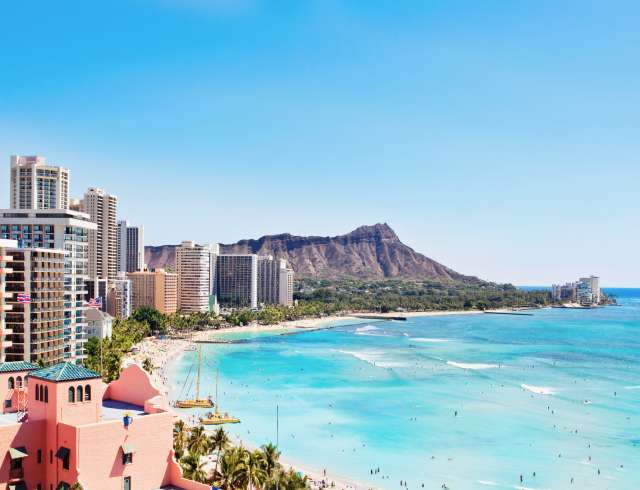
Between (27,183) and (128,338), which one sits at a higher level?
(27,183)

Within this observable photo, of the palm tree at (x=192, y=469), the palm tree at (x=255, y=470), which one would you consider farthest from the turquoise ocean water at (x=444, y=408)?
the palm tree at (x=192, y=469)

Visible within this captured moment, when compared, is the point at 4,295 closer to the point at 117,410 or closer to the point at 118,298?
the point at 117,410

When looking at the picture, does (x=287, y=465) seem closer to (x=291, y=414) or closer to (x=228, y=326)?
(x=291, y=414)

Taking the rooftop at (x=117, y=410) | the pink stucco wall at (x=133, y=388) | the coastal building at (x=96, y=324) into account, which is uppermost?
the pink stucco wall at (x=133, y=388)

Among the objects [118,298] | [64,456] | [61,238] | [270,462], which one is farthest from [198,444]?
[118,298]

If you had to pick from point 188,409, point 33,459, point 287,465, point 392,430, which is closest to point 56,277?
point 188,409

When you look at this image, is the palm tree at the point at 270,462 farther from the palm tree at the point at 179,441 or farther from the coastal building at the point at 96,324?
the coastal building at the point at 96,324

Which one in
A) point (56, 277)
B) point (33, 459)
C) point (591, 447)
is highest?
point (56, 277)
